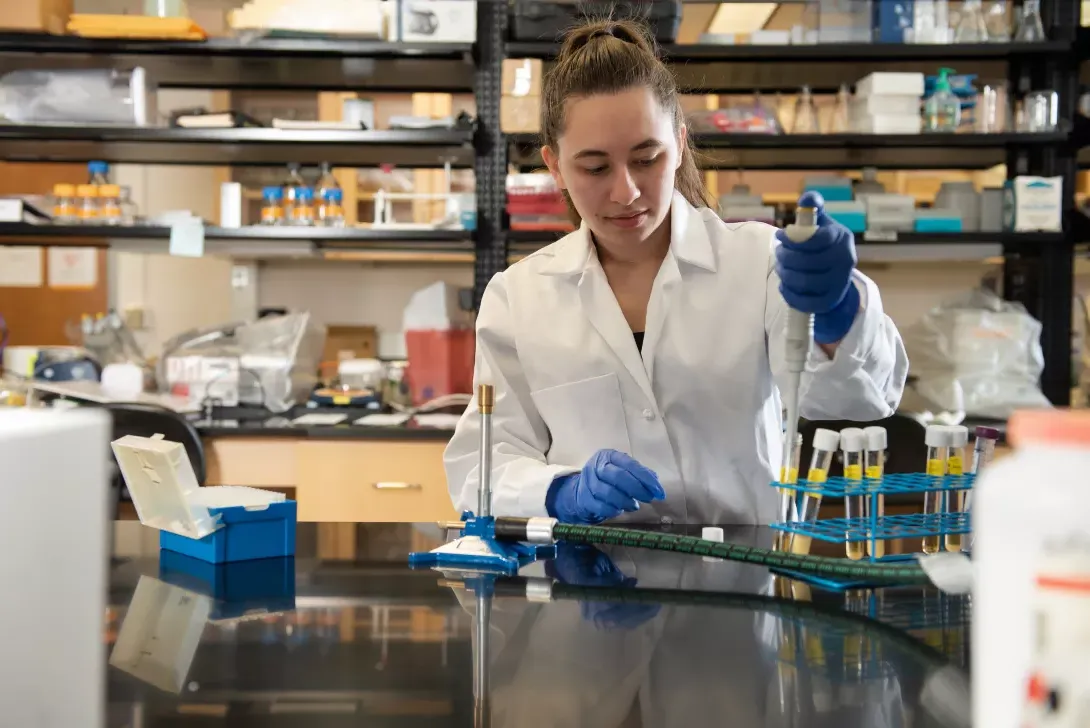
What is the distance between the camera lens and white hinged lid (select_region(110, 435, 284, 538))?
1096 mm

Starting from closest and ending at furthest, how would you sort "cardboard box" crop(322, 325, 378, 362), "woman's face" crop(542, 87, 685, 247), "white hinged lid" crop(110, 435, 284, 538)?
1. "white hinged lid" crop(110, 435, 284, 538)
2. "woman's face" crop(542, 87, 685, 247)
3. "cardboard box" crop(322, 325, 378, 362)

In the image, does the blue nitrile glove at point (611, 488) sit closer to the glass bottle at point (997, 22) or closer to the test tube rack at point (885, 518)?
the test tube rack at point (885, 518)

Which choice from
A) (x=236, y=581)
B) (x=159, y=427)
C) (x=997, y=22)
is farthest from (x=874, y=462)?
(x=997, y=22)

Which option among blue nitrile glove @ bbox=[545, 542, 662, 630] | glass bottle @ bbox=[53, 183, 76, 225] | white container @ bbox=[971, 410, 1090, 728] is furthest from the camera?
glass bottle @ bbox=[53, 183, 76, 225]

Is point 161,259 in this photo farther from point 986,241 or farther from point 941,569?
point 941,569

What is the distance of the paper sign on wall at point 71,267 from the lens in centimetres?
329

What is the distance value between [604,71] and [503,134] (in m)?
1.41

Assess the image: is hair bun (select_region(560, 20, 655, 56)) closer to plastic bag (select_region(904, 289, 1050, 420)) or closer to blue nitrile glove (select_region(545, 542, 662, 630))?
blue nitrile glove (select_region(545, 542, 662, 630))

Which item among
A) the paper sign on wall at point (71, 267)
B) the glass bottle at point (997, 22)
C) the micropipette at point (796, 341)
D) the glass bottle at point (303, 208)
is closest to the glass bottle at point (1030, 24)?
the glass bottle at point (997, 22)

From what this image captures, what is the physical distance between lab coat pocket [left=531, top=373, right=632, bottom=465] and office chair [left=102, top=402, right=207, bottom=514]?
44.3 inches

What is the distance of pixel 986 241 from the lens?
285 centimetres

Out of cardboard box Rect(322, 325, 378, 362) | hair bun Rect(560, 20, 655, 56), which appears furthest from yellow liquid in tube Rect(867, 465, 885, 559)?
cardboard box Rect(322, 325, 378, 362)

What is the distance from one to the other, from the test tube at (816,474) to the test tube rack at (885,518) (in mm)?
15

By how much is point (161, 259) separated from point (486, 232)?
205 cm
